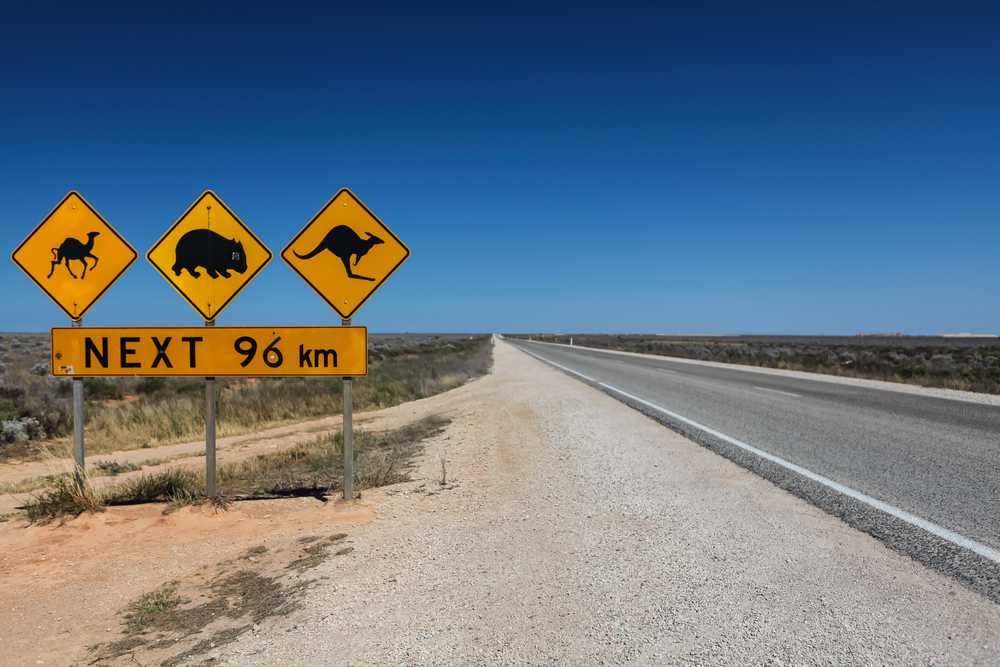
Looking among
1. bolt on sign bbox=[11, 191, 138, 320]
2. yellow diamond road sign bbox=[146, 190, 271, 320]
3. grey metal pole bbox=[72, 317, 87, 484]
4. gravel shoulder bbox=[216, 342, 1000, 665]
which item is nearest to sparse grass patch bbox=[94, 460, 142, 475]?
grey metal pole bbox=[72, 317, 87, 484]

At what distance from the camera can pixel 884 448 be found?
27.2 feet

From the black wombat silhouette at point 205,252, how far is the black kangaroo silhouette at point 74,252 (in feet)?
3.16

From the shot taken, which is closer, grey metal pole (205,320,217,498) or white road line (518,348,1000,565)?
white road line (518,348,1000,565)

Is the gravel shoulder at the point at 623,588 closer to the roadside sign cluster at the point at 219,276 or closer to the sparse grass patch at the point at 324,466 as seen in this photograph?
the sparse grass patch at the point at 324,466

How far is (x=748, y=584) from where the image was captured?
390cm

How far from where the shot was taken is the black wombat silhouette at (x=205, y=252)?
20.9ft

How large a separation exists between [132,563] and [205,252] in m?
2.97

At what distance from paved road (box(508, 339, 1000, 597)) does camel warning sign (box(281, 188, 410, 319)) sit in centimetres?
462

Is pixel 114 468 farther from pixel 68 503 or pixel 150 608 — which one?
pixel 150 608

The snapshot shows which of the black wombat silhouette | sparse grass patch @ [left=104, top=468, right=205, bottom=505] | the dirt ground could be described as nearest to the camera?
the dirt ground

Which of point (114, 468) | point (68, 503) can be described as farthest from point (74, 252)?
point (114, 468)

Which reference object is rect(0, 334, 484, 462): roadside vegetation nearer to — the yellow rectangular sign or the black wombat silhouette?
the yellow rectangular sign

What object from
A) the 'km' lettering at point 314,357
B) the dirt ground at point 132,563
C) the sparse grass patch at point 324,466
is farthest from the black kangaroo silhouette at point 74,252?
the sparse grass patch at point 324,466

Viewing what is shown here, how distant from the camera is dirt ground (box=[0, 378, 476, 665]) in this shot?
3812 mm
